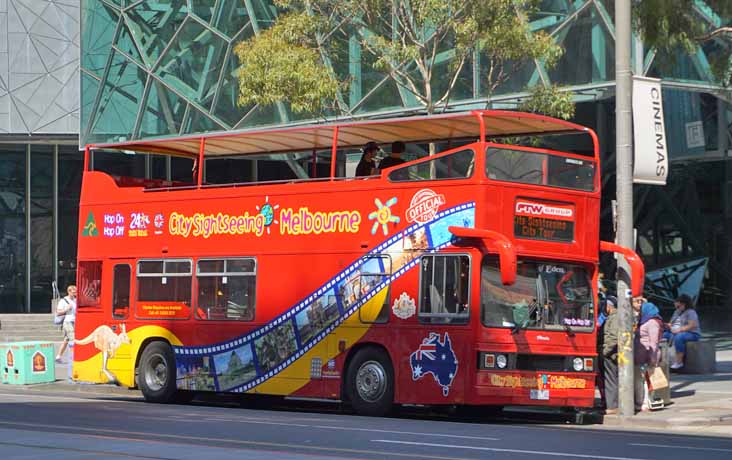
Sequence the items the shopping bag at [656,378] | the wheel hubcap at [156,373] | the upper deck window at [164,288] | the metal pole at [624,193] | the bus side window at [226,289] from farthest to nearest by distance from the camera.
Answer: the wheel hubcap at [156,373] → the upper deck window at [164,288] → the bus side window at [226,289] → the shopping bag at [656,378] → the metal pole at [624,193]

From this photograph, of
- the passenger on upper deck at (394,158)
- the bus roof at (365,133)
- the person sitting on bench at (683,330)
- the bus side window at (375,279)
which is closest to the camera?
the bus side window at (375,279)

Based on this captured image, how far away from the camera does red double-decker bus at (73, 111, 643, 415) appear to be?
1759cm

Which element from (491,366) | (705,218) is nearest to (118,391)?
(491,366)

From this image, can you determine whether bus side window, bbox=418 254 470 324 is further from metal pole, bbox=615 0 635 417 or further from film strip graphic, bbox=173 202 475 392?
metal pole, bbox=615 0 635 417

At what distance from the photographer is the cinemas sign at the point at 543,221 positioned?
58.2 ft

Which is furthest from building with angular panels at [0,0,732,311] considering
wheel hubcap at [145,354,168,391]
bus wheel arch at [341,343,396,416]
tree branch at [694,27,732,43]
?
wheel hubcap at [145,354,168,391]

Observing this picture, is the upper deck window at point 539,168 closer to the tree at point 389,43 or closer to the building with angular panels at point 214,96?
the building with angular panels at point 214,96

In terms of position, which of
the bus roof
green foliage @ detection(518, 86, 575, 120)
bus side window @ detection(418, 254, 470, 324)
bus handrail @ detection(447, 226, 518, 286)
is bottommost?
bus side window @ detection(418, 254, 470, 324)

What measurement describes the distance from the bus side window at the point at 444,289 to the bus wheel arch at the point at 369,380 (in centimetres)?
101

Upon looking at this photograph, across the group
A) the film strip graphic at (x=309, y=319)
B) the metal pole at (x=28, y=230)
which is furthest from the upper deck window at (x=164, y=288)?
the metal pole at (x=28, y=230)

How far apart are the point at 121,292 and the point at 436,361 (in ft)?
22.0

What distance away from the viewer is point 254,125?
37.7 metres

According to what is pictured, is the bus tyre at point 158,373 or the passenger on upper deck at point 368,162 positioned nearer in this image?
the passenger on upper deck at point 368,162

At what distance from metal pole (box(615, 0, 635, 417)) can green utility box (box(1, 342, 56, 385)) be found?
1268 cm
